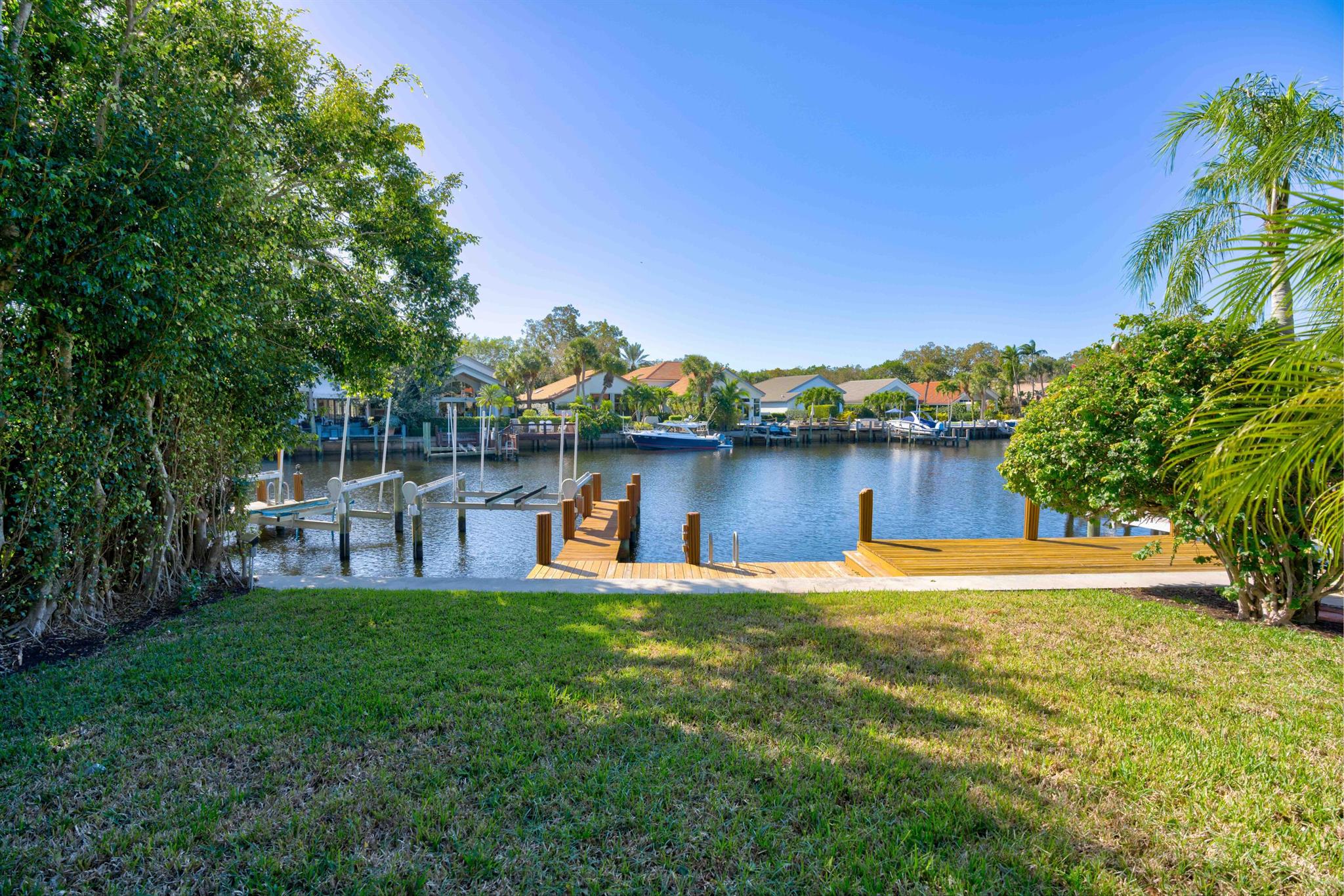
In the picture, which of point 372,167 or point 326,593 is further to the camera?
point 372,167

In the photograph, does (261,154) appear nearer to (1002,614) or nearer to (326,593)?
(326,593)

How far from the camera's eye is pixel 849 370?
99.7 metres

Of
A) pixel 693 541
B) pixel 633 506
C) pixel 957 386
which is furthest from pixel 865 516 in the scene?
pixel 957 386

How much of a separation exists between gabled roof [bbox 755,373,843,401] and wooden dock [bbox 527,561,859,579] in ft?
188

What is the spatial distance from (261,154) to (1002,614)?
8.32m

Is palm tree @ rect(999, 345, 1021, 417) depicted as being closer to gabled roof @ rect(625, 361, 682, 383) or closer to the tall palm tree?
the tall palm tree

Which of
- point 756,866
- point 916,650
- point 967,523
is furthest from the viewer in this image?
point 967,523

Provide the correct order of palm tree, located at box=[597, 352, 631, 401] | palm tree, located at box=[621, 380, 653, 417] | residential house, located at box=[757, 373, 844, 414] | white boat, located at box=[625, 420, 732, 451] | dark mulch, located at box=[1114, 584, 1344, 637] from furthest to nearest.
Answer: residential house, located at box=[757, 373, 844, 414], palm tree, located at box=[597, 352, 631, 401], palm tree, located at box=[621, 380, 653, 417], white boat, located at box=[625, 420, 732, 451], dark mulch, located at box=[1114, 584, 1344, 637]

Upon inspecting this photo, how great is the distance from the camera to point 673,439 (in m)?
43.0

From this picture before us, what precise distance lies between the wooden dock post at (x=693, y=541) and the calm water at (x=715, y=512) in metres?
3.91

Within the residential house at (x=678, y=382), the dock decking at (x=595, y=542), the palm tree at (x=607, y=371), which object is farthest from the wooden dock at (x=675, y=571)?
the residential house at (x=678, y=382)

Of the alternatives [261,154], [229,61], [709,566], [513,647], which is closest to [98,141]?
[261,154]

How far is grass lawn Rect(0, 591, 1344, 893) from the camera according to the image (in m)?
2.62

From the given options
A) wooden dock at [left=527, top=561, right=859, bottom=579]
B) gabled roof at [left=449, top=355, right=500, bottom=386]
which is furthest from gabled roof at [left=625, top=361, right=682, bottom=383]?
wooden dock at [left=527, top=561, right=859, bottom=579]
